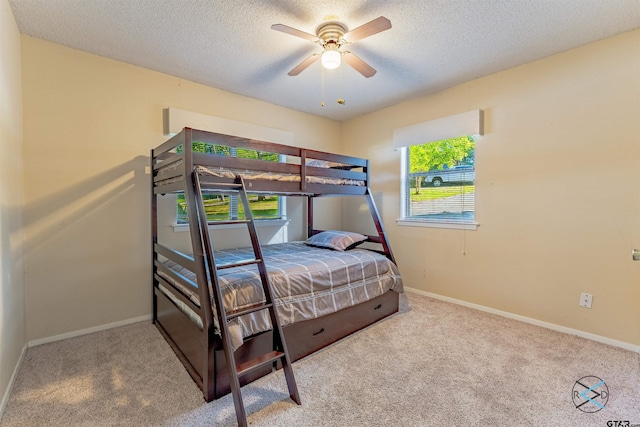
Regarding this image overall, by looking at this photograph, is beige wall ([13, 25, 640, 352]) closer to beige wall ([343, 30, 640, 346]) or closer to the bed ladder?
beige wall ([343, 30, 640, 346])

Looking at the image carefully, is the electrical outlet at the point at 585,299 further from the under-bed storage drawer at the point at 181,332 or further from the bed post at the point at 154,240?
the bed post at the point at 154,240

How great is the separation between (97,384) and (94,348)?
24.0 inches

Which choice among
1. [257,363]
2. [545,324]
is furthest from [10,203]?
[545,324]

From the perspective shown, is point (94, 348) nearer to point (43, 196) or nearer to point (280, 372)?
point (43, 196)

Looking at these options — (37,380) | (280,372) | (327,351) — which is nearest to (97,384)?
(37,380)

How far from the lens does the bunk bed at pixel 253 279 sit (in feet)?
6.06

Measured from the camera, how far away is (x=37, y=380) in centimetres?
195

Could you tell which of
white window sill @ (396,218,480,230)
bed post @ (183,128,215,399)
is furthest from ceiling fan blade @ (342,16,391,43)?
white window sill @ (396,218,480,230)

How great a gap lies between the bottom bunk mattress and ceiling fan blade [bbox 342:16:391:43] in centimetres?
174

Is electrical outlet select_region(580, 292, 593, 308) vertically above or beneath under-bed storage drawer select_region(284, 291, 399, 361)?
above

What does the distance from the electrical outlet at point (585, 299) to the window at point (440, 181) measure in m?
1.13

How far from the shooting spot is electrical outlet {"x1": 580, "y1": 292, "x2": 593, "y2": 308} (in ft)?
8.36

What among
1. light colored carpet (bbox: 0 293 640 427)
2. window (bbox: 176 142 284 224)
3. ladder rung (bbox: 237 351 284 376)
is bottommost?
light colored carpet (bbox: 0 293 640 427)

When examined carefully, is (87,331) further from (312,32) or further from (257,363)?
(312,32)
